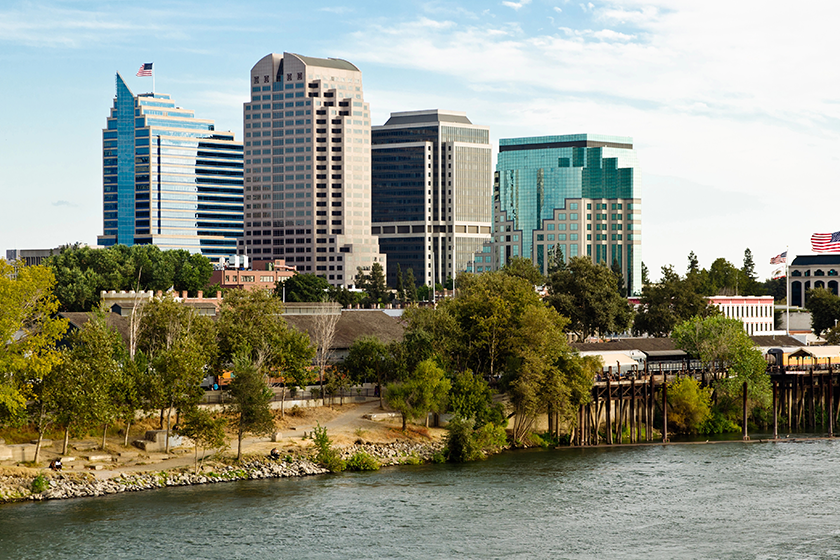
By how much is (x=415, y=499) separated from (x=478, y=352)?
31.9 m

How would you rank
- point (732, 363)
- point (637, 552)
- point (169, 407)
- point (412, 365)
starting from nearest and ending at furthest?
point (637, 552)
point (169, 407)
point (412, 365)
point (732, 363)

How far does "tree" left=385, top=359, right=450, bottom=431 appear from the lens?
88062mm

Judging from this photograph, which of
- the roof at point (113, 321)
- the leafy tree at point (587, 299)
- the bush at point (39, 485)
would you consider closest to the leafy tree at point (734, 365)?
the leafy tree at point (587, 299)

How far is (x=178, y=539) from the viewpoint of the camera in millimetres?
58188

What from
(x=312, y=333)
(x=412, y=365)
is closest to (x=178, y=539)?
(x=412, y=365)

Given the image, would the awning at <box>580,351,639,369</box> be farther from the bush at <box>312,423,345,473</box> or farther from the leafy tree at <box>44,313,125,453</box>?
the leafy tree at <box>44,313,125,453</box>

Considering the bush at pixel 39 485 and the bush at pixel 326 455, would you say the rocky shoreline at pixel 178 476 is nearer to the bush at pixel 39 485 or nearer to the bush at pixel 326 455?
the bush at pixel 39 485

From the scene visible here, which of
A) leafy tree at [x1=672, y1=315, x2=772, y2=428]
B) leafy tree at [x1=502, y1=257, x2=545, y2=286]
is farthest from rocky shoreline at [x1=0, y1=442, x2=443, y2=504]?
leafy tree at [x1=502, y1=257, x2=545, y2=286]

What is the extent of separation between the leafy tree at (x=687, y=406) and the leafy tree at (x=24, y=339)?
60.1 meters

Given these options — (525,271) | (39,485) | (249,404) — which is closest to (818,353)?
(525,271)

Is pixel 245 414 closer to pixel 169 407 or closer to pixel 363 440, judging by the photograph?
pixel 169 407

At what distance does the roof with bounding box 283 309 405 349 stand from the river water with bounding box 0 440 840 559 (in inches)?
1345

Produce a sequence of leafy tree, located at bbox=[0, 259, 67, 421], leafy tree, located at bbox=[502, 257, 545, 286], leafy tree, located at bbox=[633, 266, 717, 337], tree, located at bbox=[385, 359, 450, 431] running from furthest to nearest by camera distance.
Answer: leafy tree, located at bbox=[633, 266, 717, 337] → leafy tree, located at bbox=[502, 257, 545, 286] → tree, located at bbox=[385, 359, 450, 431] → leafy tree, located at bbox=[0, 259, 67, 421]

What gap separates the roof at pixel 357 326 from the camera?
371 feet
